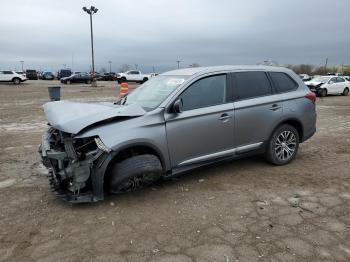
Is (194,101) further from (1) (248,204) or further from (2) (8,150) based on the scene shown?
(2) (8,150)

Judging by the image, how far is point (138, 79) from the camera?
46.3 m

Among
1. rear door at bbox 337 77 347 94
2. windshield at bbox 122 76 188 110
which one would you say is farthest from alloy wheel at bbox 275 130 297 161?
rear door at bbox 337 77 347 94

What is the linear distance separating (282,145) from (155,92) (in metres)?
2.41

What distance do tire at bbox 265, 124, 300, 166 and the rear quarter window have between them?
2.13 ft

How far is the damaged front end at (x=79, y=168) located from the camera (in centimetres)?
430

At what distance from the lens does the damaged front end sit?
4301 millimetres

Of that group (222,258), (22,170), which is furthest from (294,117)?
(22,170)

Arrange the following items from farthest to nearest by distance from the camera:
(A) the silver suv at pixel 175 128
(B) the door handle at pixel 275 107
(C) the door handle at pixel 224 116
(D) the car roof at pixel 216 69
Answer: (B) the door handle at pixel 275 107, (D) the car roof at pixel 216 69, (C) the door handle at pixel 224 116, (A) the silver suv at pixel 175 128

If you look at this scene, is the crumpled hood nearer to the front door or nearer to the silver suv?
the silver suv

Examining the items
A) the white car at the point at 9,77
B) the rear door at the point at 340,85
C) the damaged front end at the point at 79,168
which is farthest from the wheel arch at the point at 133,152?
the white car at the point at 9,77

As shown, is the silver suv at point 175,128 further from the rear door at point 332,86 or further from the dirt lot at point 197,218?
the rear door at point 332,86

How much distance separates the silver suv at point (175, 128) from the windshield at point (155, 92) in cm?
2

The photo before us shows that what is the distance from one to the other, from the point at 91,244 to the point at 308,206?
266cm

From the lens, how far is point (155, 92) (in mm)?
5383
